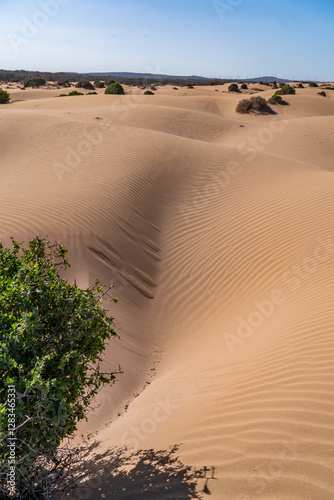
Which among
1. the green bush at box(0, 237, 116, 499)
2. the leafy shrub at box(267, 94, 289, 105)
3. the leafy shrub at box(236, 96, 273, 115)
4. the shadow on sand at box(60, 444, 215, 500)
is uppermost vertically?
the leafy shrub at box(267, 94, 289, 105)

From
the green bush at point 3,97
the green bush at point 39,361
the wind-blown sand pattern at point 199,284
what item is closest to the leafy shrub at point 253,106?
the wind-blown sand pattern at point 199,284

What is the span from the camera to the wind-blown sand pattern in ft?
11.7

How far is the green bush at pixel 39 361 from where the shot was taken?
2742mm

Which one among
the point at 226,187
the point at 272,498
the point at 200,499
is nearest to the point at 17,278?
the point at 200,499

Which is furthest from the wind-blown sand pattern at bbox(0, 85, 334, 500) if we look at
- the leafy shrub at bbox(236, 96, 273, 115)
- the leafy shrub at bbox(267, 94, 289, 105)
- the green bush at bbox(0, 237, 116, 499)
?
the leafy shrub at bbox(267, 94, 289, 105)

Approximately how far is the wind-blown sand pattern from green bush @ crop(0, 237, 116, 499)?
87cm

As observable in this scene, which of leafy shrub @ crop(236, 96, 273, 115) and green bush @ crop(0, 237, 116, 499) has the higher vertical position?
leafy shrub @ crop(236, 96, 273, 115)

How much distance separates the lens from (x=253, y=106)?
1196 inches

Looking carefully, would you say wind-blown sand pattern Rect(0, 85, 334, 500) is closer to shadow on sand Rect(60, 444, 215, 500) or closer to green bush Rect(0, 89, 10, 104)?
shadow on sand Rect(60, 444, 215, 500)

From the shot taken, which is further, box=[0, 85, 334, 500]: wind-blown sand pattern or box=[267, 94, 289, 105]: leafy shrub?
box=[267, 94, 289, 105]: leafy shrub

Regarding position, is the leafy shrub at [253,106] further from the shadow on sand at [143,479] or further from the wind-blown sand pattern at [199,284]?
the shadow on sand at [143,479]

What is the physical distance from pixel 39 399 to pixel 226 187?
36.0 feet

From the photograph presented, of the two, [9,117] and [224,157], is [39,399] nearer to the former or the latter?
[224,157]

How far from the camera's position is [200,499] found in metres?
3.14
